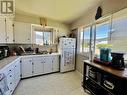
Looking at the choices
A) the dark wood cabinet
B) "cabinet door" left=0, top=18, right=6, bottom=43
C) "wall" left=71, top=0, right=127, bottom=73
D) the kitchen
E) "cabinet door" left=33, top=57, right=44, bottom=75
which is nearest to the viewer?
the dark wood cabinet

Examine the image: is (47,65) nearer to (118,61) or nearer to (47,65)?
(47,65)

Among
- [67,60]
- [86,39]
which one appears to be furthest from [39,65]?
[86,39]

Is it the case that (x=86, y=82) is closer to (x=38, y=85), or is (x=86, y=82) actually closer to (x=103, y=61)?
(x=103, y=61)

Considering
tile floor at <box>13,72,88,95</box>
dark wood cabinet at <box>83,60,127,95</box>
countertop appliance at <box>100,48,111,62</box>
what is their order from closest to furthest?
dark wood cabinet at <box>83,60,127,95</box> → countertop appliance at <box>100,48,111,62</box> → tile floor at <box>13,72,88,95</box>

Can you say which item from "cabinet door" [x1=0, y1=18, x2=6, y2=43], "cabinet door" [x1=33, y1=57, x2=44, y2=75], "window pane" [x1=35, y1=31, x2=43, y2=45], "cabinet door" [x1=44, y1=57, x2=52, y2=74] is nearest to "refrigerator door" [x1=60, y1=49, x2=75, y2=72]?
"cabinet door" [x1=44, y1=57, x2=52, y2=74]

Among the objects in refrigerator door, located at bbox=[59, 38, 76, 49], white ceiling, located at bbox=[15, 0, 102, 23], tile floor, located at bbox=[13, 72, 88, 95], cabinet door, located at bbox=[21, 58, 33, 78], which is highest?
white ceiling, located at bbox=[15, 0, 102, 23]

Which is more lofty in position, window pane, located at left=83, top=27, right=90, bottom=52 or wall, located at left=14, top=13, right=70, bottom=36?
wall, located at left=14, top=13, right=70, bottom=36

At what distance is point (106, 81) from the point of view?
6.09ft

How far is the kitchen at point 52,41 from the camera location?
233 centimetres

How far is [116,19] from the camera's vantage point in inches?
92.2

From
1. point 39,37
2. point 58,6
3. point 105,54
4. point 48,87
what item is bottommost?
point 48,87

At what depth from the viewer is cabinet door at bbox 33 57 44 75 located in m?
3.43

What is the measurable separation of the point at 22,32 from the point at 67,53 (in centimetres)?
195

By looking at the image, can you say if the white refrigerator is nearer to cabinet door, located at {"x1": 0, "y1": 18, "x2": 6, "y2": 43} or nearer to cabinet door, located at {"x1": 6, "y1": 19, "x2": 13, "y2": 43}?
cabinet door, located at {"x1": 6, "y1": 19, "x2": 13, "y2": 43}
